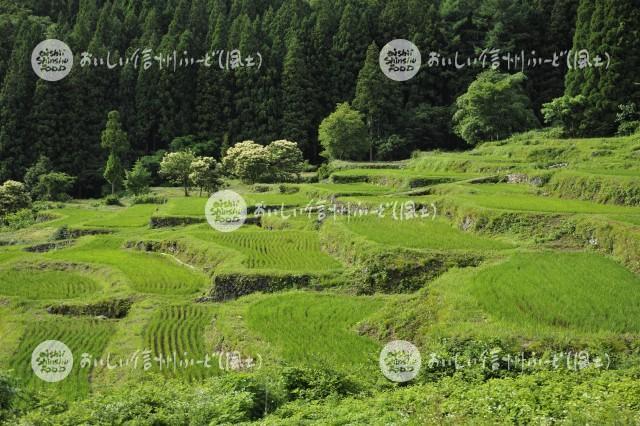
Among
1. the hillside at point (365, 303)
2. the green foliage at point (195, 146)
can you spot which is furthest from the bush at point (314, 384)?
the green foliage at point (195, 146)

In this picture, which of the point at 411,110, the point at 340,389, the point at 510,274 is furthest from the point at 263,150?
the point at 340,389

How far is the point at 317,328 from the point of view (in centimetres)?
1368

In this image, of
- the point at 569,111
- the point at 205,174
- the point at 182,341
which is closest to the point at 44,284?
the point at 182,341

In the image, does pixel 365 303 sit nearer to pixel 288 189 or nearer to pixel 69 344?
pixel 69 344

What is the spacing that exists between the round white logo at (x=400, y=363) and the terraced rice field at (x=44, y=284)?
11381mm

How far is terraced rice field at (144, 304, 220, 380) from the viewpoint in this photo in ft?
41.1

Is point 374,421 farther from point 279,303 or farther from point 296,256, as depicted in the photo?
point 296,256

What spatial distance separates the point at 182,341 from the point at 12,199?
29985mm

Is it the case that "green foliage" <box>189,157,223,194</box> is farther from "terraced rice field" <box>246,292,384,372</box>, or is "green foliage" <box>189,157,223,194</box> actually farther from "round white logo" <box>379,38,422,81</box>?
"terraced rice field" <box>246,292,384,372</box>

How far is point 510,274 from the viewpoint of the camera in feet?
48.4

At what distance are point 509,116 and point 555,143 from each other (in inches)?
420

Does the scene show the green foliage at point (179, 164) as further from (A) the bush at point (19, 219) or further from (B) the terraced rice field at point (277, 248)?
(B) the terraced rice field at point (277, 248)

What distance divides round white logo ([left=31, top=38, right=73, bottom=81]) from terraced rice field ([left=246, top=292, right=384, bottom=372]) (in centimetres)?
4655

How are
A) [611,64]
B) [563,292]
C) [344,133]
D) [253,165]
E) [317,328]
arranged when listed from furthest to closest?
1. [344,133]
2. [253,165]
3. [611,64]
4. [317,328]
5. [563,292]
